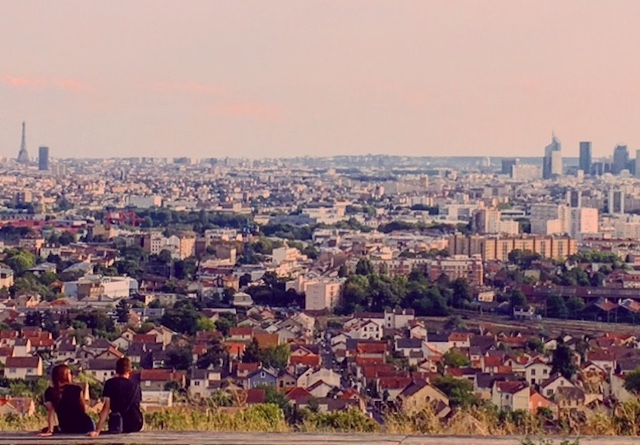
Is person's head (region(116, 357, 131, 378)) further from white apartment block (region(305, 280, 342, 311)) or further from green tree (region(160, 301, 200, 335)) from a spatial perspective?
white apartment block (region(305, 280, 342, 311))

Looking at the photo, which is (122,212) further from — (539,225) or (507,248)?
(507,248)

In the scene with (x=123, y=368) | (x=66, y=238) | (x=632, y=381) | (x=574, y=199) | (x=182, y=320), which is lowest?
(x=66, y=238)

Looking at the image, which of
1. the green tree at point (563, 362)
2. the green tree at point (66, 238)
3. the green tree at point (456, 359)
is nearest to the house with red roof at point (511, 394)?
the green tree at point (563, 362)

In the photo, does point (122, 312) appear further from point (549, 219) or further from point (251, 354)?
point (549, 219)

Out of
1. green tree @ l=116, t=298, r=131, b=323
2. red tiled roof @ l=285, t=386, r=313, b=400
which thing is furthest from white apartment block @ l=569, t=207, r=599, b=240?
red tiled roof @ l=285, t=386, r=313, b=400

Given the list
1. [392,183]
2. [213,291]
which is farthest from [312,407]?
[392,183]

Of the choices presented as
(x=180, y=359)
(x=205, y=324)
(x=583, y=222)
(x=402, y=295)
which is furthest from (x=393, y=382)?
(x=583, y=222)

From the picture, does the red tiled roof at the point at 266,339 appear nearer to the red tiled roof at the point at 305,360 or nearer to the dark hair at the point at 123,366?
the red tiled roof at the point at 305,360
